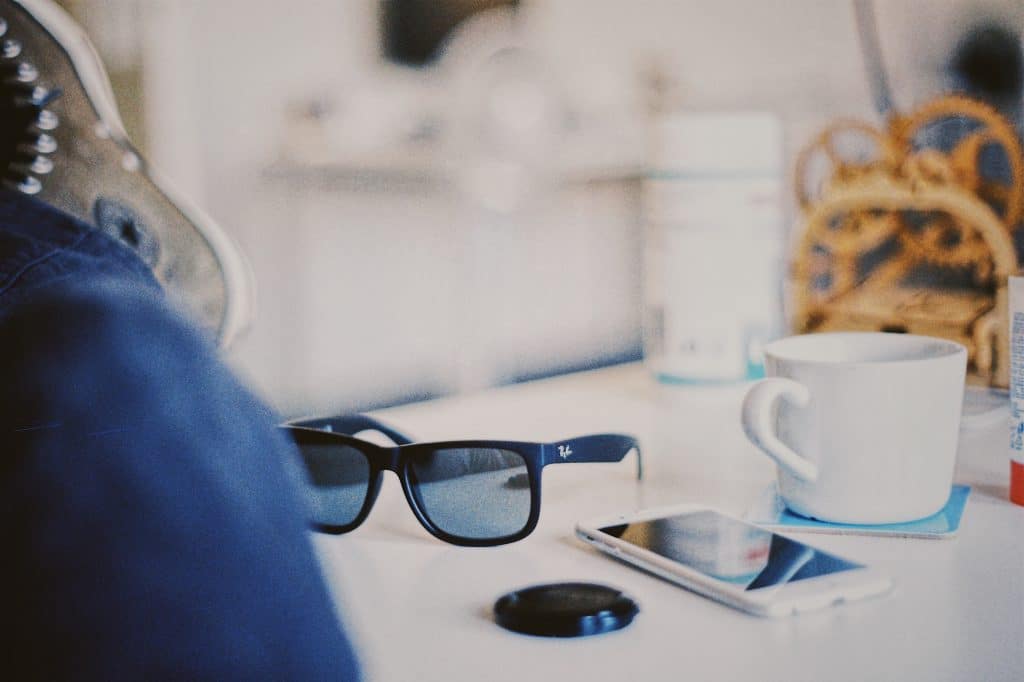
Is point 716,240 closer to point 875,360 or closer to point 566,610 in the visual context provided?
point 875,360

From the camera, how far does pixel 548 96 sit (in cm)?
99

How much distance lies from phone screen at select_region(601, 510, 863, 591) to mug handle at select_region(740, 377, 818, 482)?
0.12 feet

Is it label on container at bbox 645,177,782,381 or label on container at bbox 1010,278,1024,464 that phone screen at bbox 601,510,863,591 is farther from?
label on container at bbox 645,177,782,381

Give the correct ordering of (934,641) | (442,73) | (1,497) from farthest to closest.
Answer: (442,73) → (934,641) → (1,497)

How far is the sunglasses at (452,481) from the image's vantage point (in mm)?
450

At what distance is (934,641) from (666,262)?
1.50 ft

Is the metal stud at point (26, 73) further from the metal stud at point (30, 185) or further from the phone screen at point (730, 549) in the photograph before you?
the phone screen at point (730, 549)

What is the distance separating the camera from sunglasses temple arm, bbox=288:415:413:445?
0.57 meters

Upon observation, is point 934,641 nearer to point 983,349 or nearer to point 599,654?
point 599,654

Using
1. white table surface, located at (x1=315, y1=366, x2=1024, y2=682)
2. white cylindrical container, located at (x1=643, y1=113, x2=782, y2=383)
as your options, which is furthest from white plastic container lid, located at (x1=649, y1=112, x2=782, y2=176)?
white table surface, located at (x1=315, y1=366, x2=1024, y2=682)

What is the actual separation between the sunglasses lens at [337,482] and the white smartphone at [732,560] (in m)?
0.11

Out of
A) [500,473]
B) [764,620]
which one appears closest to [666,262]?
[500,473]

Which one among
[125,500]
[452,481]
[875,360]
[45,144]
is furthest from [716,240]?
[125,500]

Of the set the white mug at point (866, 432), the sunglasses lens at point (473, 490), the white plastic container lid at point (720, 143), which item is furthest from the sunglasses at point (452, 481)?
the white plastic container lid at point (720, 143)
